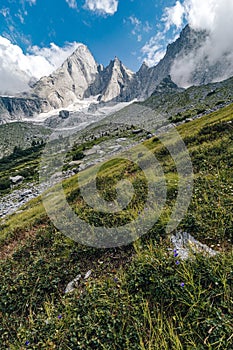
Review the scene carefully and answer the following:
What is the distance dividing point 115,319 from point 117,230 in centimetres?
379

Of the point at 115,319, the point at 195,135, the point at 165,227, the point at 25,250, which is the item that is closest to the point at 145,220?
the point at 165,227

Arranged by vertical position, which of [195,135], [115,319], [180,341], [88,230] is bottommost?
[180,341]

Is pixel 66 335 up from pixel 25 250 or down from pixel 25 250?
down

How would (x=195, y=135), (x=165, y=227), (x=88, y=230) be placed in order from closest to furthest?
(x=165, y=227) → (x=88, y=230) → (x=195, y=135)

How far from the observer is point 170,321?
175 inches

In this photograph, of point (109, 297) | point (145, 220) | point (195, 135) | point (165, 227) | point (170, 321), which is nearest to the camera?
point (170, 321)

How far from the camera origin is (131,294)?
17.3 feet

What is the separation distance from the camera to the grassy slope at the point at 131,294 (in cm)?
422

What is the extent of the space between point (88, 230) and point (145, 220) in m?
2.54

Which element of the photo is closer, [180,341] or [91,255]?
[180,341]

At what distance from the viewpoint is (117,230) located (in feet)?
27.3

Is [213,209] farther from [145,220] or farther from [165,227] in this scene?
[145,220]

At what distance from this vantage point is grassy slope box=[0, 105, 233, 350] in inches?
166

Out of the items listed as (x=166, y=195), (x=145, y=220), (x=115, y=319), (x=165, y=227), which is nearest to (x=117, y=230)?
(x=145, y=220)
